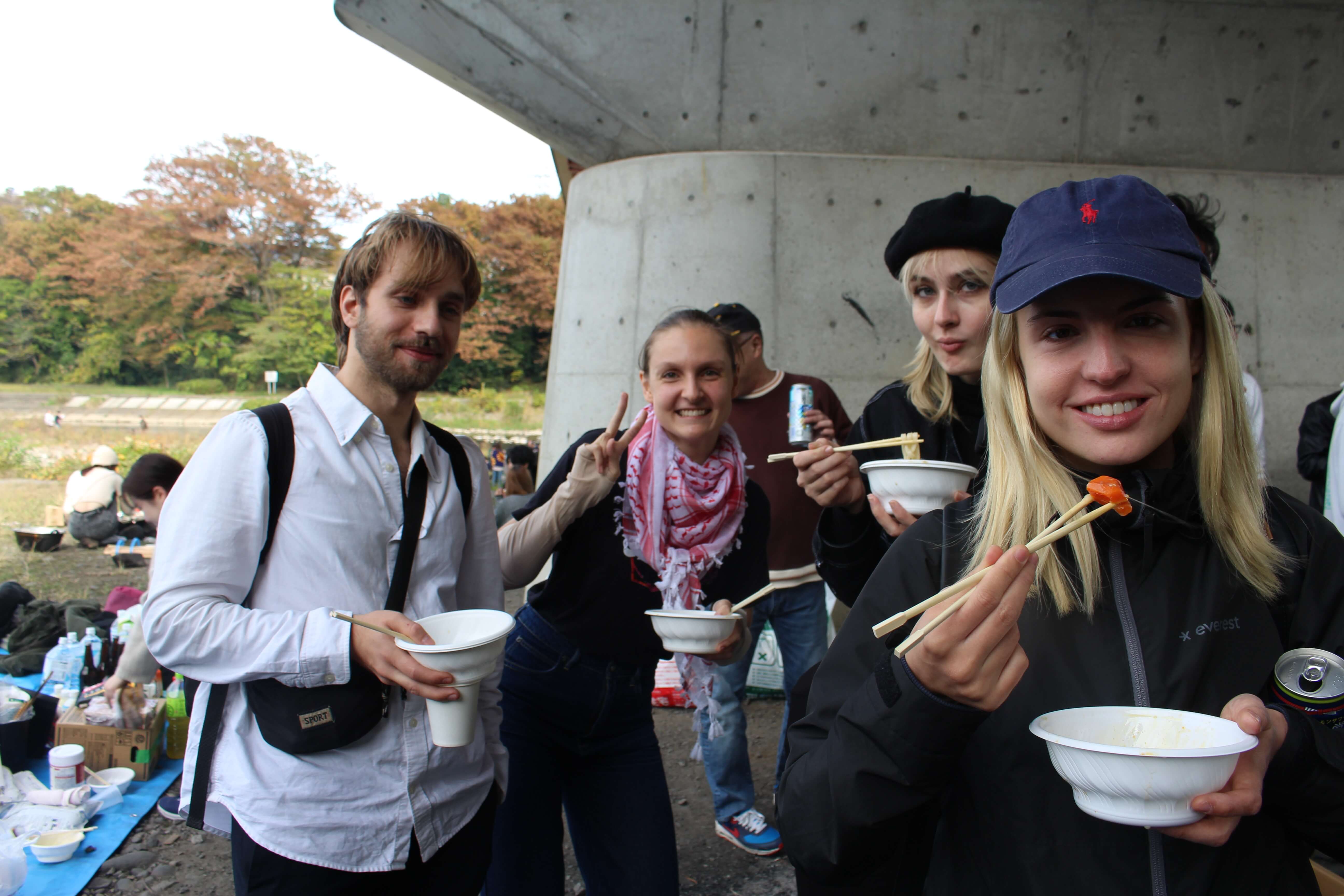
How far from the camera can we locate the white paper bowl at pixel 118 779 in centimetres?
406

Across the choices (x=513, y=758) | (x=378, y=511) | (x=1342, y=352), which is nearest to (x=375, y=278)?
(x=378, y=511)

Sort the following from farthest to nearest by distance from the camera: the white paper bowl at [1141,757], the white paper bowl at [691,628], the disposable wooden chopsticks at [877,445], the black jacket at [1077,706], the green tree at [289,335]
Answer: the green tree at [289,335] < the white paper bowl at [691,628] < the disposable wooden chopsticks at [877,445] < the black jacket at [1077,706] < the white paper bowl at [1141,757]

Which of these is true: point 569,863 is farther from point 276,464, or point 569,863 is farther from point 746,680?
point 276,464

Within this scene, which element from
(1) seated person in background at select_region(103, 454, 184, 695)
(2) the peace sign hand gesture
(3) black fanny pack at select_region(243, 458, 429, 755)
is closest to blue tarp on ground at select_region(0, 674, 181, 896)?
(1) seated person in background at select_region(103, 454, 184, 695)

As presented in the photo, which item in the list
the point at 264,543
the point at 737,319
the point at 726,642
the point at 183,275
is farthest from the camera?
the point at 183,275

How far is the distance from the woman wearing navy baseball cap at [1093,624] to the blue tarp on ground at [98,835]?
12.6 feet

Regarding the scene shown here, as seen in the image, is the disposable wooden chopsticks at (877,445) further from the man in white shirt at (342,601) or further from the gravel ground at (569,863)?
the gravel ground at (569,863)

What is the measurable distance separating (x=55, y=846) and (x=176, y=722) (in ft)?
3.52

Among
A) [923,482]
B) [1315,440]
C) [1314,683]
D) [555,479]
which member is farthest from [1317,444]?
[555,479]

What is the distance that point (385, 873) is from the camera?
1.79m

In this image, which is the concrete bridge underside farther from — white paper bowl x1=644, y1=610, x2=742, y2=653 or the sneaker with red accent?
white paper bowl x1=644, y1=610, x2=742, y2=653

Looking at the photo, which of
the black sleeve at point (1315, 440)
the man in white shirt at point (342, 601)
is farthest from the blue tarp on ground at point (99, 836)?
the black sleeve at point (1315, 440)

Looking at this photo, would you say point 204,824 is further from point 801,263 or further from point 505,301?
point 505,301

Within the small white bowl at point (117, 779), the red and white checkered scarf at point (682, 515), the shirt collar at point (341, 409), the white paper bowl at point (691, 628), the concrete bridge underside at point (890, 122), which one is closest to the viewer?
the shirt collar at point (341, 409)
